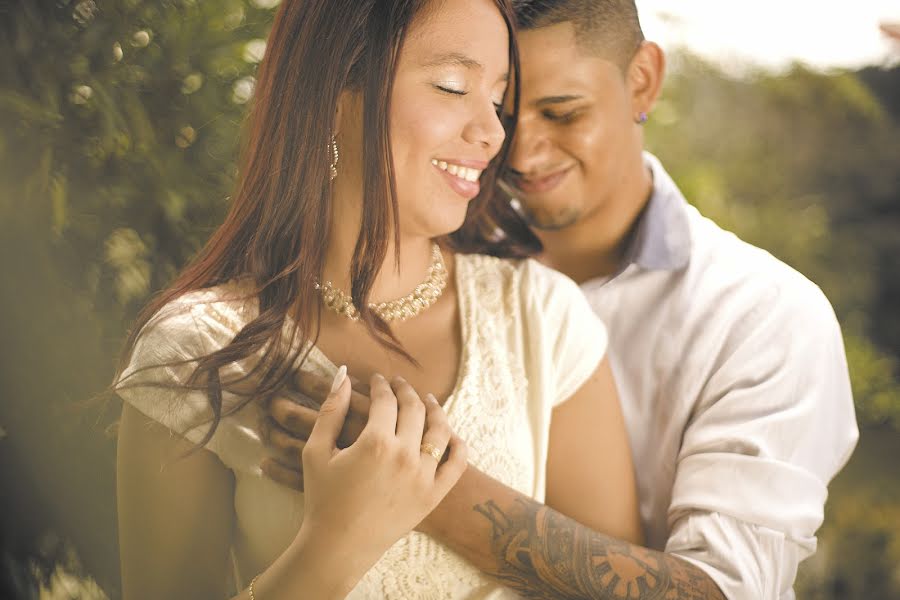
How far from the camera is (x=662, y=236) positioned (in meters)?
1.16

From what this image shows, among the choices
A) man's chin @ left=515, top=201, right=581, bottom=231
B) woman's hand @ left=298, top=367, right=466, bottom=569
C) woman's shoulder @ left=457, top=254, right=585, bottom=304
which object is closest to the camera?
woman's hand @ left=298, top=367, right=466, bottom=569

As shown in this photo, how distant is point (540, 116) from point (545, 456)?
0.44 metres

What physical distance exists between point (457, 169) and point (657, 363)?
1.34ft

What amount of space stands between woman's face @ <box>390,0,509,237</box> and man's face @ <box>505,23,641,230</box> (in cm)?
20

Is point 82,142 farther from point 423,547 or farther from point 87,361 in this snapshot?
point 423,547

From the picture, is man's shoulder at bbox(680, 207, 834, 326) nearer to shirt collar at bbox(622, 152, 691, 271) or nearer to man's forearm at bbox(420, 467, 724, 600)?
shirt collar at bbox(622, 152, 691, 271)

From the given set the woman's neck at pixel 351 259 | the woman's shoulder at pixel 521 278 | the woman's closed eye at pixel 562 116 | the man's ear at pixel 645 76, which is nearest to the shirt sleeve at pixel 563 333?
the woman's shoulder at pixel 521 278

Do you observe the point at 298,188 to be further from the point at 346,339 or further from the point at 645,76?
the point at 645,76

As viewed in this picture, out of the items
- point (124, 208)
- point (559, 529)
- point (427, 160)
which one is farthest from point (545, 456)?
point (124, 208)

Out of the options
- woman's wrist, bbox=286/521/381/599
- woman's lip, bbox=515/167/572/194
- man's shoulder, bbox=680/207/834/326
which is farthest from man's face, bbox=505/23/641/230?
woman's wrist, bbox=286/521/381/599

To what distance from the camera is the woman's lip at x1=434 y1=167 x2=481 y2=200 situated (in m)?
0.85

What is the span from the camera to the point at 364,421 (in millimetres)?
785

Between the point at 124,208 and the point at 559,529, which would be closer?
the point at 559,529

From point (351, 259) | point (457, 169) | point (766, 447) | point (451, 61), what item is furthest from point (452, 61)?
point (766, 447)
